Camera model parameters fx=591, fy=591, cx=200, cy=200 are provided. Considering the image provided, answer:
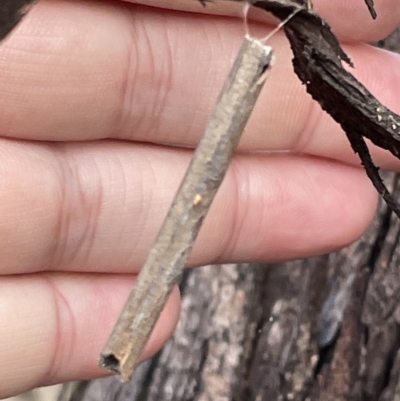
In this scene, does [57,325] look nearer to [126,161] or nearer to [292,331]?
[126,161]

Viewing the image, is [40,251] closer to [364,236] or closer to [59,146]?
[59,146]

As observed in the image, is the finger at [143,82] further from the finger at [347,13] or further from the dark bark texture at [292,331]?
the dark bark texture at [292,331]

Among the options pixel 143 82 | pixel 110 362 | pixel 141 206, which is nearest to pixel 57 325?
pixel 141 206

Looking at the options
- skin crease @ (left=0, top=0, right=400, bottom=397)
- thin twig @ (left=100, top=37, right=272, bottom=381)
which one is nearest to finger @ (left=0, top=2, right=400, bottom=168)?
skin crease @ (left=0, top=0, right=400, bottom=397)

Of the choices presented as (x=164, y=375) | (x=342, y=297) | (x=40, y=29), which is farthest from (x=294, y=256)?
(x=40, y=29)

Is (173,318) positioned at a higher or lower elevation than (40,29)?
lower

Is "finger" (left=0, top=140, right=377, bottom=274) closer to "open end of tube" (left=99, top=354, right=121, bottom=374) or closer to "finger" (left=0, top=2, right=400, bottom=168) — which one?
"finger" (left=0, top=2, right=400, bottom=168)
